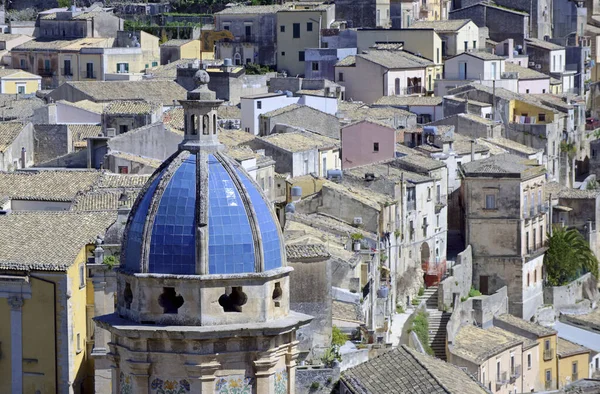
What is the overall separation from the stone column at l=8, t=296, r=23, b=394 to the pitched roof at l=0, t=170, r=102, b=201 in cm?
728

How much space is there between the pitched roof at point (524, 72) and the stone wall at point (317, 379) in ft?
122

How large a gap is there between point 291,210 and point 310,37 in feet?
103

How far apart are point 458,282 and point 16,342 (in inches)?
624

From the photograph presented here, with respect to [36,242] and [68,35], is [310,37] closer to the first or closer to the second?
[68,35]

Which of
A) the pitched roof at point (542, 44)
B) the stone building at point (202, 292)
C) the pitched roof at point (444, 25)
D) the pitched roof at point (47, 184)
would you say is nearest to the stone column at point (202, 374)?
the stone building at point (202, 292)

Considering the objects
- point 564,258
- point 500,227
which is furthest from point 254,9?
point 500,227

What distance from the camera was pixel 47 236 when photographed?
32.1m

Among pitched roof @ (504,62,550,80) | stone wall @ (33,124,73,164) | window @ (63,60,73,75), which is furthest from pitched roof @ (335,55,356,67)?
stone wall @ (33,124,73,164)

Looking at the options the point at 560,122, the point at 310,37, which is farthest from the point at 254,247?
the point at 310,37

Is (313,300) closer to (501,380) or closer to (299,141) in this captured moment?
(501,380)

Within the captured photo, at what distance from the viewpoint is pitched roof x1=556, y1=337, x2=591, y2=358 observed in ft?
145

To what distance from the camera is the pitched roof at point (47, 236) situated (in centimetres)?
3102

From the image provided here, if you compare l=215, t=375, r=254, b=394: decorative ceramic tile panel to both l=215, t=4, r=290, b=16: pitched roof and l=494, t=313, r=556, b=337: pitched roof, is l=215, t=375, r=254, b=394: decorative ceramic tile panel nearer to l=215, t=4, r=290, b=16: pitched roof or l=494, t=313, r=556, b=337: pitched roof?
l=494, t=313, r=556, b=337: pitched roof

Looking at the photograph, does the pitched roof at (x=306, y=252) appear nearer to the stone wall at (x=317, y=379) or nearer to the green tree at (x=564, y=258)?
the stone wall at (x=317, y=379)
